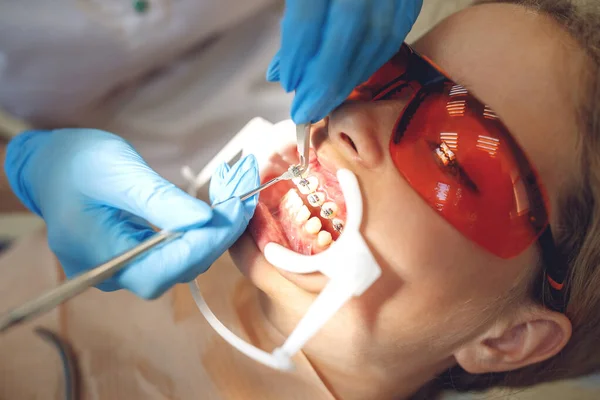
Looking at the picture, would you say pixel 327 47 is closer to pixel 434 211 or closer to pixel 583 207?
pixel 434 211

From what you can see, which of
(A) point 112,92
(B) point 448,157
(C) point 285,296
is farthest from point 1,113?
(B) point 448,157

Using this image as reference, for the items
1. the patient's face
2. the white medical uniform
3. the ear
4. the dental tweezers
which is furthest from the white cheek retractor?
the white medical uniform

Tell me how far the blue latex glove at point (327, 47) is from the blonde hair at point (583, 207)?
1.02 ft

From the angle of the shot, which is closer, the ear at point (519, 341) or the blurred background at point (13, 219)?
the ear at point (519, 341)

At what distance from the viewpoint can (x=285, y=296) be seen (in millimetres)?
792

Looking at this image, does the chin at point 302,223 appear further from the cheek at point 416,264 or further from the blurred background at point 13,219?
the blurred background at point 13,219

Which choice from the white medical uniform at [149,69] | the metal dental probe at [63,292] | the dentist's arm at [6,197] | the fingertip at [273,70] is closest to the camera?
the metal dental probe at [63,292]

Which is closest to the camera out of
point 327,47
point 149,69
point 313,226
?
point 327,47

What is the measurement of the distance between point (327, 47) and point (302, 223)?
0.30 meters

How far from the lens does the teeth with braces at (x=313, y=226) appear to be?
0.80 metres

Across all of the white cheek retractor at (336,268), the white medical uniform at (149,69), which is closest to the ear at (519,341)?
the white cheek retractor at (336,268)

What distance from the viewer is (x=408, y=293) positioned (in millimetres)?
759

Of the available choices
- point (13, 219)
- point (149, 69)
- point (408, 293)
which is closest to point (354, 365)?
point (408, 293)

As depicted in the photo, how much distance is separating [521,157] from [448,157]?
4.2 inches
